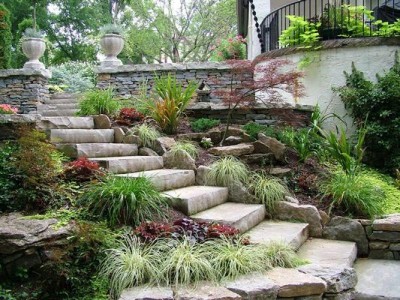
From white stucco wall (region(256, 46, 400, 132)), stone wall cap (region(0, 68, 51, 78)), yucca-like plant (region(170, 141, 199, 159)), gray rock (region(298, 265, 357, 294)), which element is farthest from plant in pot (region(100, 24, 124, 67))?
gray rock (region(298, 265, 357, 294))

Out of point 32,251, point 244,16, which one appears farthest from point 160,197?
point 244,16

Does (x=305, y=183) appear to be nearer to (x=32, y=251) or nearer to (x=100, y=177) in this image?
(x=100, y=177)

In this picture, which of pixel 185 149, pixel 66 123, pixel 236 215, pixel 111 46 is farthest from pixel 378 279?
pixel 111 46

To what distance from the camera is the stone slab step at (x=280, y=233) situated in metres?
3.56

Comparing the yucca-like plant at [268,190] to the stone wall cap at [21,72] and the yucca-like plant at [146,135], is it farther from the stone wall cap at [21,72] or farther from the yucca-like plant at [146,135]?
the stone wall cap at [21,72]

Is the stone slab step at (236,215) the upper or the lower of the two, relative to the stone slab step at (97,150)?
lower

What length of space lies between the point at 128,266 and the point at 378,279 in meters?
2.27

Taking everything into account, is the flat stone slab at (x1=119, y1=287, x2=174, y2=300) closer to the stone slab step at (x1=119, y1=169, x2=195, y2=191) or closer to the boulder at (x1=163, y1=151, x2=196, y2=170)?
the stone slab step at (x1=119, y1=169, x2=195, y2=191)

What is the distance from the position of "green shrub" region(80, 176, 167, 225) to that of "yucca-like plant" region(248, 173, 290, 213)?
142cm

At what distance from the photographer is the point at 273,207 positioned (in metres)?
4.44

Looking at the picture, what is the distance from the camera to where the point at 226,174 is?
464cm

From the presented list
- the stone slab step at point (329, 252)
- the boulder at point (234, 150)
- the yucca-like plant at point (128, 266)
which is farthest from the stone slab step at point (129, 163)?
the stone slab step at point (329, 252)

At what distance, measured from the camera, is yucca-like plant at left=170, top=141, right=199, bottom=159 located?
16.1ft

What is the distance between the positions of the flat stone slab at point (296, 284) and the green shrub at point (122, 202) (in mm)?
1132
